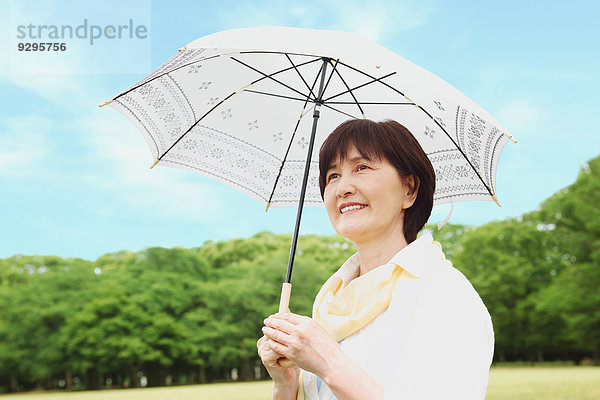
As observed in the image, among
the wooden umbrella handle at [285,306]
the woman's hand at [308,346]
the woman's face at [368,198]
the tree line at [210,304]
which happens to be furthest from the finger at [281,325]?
the tree line at [210,304]

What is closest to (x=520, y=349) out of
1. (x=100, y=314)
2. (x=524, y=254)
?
(x=524, y=254)

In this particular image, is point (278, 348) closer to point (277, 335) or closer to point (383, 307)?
point (277, 335)

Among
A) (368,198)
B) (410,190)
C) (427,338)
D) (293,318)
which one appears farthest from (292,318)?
(410,190)

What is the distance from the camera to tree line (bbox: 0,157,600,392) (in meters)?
43.2

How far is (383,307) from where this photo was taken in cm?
246

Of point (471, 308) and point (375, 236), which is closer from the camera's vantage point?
point (471, 308)

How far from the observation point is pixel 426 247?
2494 millimetres

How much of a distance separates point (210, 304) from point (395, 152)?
45130 millimetres

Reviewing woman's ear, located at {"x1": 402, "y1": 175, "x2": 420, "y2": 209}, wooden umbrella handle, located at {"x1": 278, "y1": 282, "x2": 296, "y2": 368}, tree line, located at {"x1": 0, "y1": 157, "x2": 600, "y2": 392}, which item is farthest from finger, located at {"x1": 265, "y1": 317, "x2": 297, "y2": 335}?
tree line, located at {"x1": 0, "y1": 157, "x2": 600, "y2": 392}

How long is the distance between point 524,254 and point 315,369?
49.9 m

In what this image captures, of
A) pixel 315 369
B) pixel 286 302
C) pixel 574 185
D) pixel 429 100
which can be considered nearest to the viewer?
pixel 315 369

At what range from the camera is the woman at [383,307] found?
7.00 ft

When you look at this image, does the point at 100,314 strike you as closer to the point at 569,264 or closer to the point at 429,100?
the point at 569,264

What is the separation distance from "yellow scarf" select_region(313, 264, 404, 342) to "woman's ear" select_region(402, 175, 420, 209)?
35 cm
